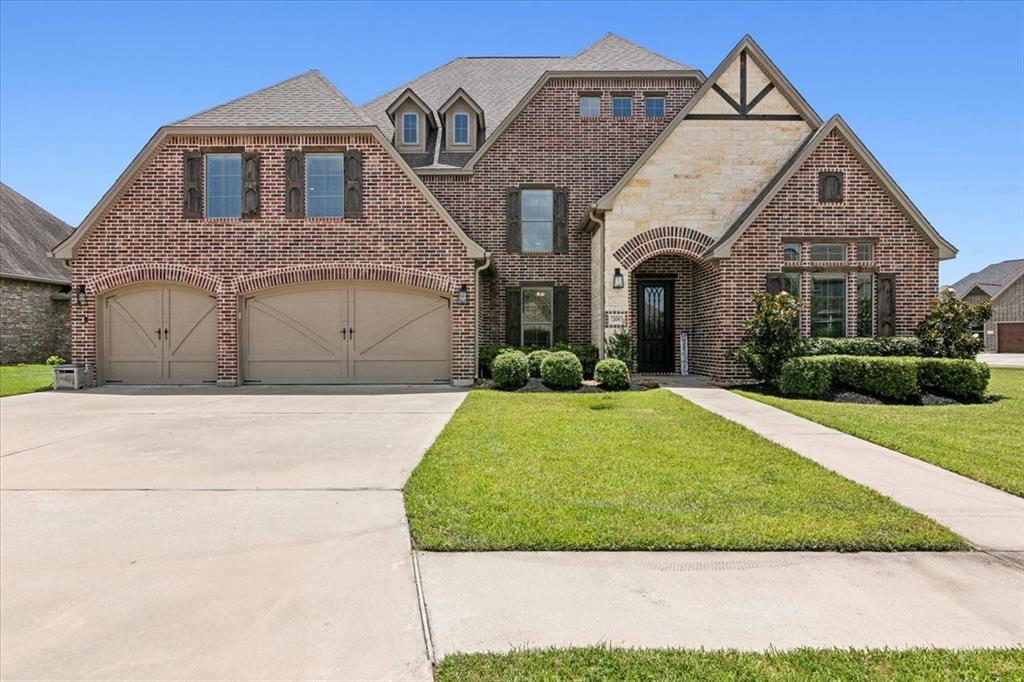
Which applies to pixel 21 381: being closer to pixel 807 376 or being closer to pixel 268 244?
pixel 268 244

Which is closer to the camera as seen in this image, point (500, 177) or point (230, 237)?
point (230, 237)

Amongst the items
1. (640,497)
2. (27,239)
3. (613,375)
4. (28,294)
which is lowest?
(640,497)

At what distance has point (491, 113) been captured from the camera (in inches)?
739

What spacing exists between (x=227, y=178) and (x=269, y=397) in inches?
243

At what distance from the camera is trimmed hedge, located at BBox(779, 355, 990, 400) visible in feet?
36.3

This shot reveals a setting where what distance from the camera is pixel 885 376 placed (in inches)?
439

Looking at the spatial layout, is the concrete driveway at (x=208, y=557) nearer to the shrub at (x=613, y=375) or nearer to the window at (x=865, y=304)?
the shrub at (x=613, y=375)

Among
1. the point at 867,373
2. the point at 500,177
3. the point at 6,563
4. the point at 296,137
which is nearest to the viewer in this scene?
the point at 6,563

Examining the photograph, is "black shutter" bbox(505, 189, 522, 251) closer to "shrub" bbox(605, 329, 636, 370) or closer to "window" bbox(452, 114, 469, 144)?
"window" bbox(452, 114, 469, 144)

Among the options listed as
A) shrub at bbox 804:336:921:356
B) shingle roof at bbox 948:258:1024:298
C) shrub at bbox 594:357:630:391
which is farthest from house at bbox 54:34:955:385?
shingle roof at bbox 948:258:1024:298

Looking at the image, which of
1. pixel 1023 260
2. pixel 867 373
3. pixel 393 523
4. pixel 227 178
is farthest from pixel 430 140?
pixel 1023 260

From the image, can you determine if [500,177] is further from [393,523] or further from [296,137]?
[393,523]

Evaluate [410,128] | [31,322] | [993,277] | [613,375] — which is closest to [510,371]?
[613,375]

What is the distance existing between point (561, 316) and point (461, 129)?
21.8 ft
